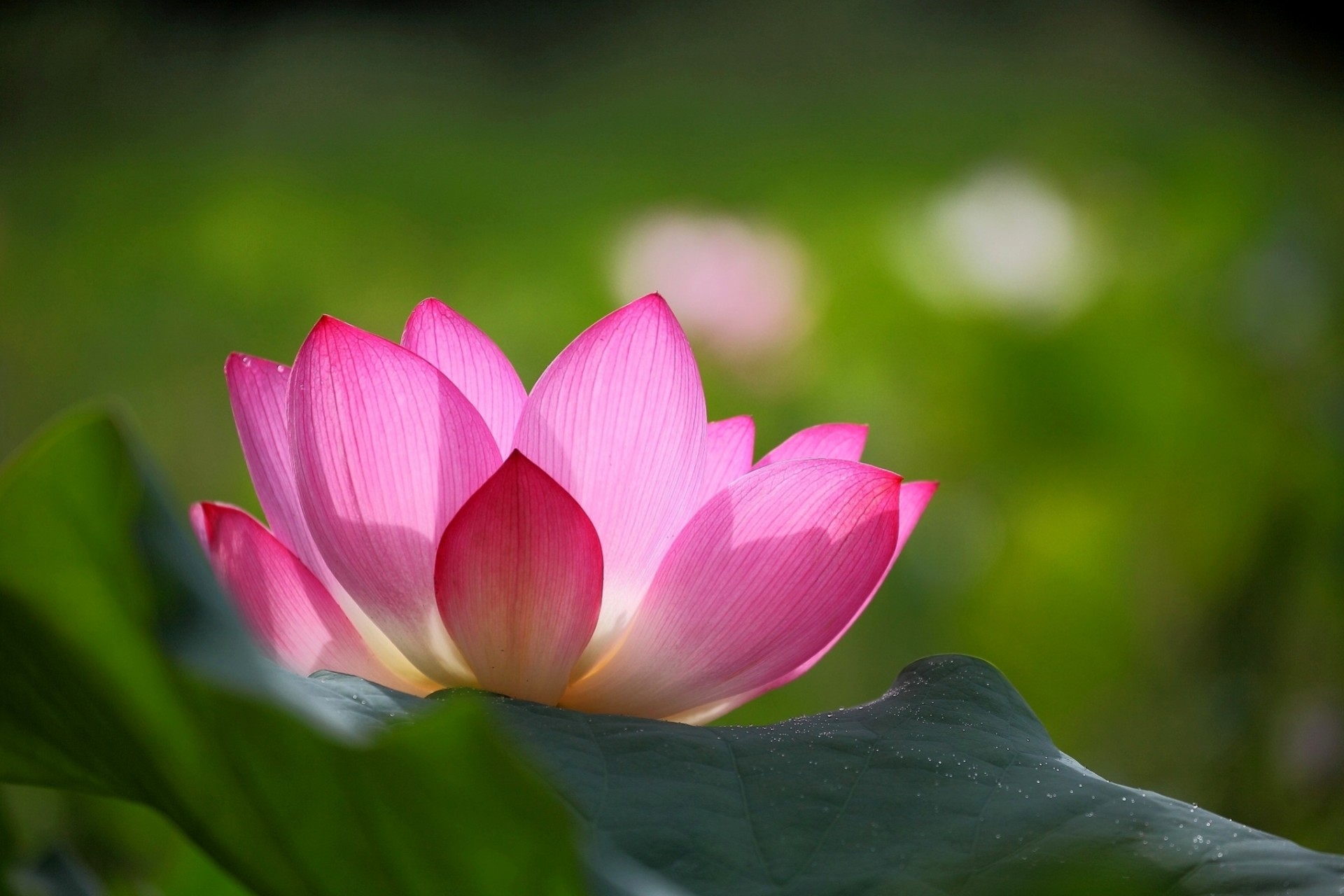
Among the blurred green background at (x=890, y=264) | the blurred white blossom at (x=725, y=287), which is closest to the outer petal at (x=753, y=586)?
the blurred green background at (x=890, y=264)

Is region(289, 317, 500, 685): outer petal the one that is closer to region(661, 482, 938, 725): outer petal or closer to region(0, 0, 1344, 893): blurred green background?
region(661, 482, 938, 725): outer petal

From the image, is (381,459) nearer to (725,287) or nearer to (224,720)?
(224,720)

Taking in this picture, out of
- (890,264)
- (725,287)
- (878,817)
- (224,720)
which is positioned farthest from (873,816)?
(890,264)

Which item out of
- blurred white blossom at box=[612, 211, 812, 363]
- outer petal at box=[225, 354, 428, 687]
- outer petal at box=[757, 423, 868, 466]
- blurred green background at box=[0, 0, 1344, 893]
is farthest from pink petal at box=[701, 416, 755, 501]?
blurred white blossom at box=[612, 211, 812, 363]

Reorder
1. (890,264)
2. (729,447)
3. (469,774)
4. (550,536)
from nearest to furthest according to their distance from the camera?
(469,774)
(550,536)
(729,447)
(890,264)

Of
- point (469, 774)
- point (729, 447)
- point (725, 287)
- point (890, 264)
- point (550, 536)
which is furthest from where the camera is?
point (890, 264)

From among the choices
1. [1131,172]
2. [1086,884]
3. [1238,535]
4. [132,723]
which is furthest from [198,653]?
[1131,172]
